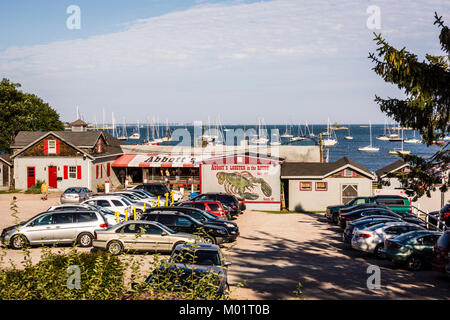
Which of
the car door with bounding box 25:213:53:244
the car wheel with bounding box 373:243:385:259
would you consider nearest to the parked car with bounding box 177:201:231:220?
the car door with bounding box 25:213:53:244

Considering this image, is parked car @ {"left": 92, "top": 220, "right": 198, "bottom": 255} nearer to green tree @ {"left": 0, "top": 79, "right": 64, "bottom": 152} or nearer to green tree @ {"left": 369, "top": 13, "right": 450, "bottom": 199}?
green tree @ {"left": 369, "top": 13, "right": 450, "bottom": 199}

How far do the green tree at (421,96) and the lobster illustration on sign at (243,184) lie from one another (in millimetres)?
22329

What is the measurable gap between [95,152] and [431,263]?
35364 millimetres

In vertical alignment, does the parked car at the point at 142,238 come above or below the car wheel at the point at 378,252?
above

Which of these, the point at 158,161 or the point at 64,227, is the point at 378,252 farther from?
the point at 158,161

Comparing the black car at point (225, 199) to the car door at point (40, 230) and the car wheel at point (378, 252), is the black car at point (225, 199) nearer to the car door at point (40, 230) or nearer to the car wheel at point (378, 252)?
the car wheel at point (378, 252)

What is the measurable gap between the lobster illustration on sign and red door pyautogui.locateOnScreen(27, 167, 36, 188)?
19.1 metres

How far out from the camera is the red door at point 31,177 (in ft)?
145

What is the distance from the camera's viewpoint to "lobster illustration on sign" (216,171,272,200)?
38.4 meters

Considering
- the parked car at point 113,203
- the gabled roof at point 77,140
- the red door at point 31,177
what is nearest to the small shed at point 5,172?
the gabled roof at point 77,140

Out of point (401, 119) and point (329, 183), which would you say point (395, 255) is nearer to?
point (401, 119)

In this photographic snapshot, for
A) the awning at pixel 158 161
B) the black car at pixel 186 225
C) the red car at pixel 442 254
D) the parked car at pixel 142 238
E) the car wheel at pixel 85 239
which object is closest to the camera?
the red car at pixel 442 254

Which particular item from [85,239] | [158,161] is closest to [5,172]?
[158,161]
